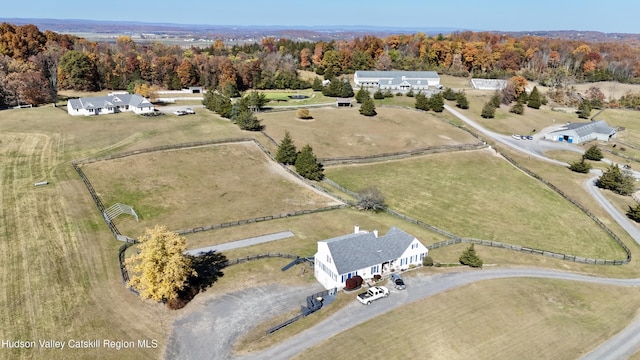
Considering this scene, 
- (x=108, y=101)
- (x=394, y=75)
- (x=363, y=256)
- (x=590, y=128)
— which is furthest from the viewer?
(x=394, y=75)

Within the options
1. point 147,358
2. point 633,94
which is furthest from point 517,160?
point 633,94

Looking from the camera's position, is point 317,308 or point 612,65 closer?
point 317,308

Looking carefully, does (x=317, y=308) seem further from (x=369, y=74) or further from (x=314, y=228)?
(x=369, y=74)

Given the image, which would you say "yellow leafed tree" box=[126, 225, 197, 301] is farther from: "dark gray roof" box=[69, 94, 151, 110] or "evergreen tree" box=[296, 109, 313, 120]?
"dark gray roof" box=[69, 94, 151, 110]

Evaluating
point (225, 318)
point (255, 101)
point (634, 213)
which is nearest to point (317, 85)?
point (255, 101)

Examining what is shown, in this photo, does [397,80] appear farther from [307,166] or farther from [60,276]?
[60,276]

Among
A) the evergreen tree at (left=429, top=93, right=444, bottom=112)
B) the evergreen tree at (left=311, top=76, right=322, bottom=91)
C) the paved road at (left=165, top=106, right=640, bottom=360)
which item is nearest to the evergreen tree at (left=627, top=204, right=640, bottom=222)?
the paved road at (left=165, top=106, right=640, bottom=360)
